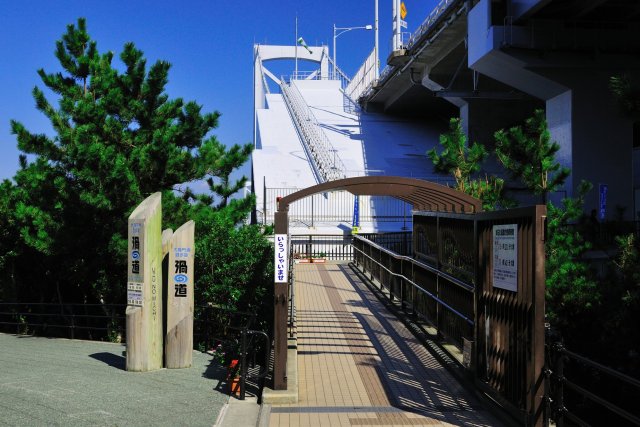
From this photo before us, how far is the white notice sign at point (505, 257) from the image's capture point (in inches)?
227

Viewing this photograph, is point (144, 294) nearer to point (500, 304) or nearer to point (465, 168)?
point (500, 304)

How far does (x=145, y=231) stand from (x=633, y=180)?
20.2 m

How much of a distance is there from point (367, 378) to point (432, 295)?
6.68 feet

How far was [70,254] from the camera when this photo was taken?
45.8 ft

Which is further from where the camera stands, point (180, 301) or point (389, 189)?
point (389, 189)

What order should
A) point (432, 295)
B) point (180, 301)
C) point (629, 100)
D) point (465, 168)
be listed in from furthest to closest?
point (465, 168) < point (432, 295) < point (180, 301) < point (629, 100)

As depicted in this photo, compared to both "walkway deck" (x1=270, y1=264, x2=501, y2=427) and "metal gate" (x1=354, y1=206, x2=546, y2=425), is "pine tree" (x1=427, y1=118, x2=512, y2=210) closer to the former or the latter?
"walkway deck" (x1=270, y1=264, x2=501, y2=427)

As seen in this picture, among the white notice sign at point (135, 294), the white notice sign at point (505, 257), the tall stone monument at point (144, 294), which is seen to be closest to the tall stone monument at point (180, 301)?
the tall stone monument at point (144, 294)

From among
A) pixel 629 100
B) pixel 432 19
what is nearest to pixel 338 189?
pixel 629 100

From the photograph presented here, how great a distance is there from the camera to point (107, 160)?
1236 centimetres

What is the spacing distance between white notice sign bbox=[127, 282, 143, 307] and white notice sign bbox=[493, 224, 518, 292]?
5.15 metres

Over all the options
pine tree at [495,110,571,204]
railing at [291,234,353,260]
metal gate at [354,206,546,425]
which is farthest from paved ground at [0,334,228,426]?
railing at [291,234,353,260]

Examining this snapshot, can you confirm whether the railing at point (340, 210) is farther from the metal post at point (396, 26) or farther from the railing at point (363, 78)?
the railing at point (363, 78)

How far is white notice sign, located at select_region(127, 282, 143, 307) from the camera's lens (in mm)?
9016
